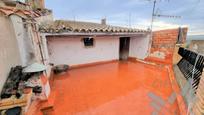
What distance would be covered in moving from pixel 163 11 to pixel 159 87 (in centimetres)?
570

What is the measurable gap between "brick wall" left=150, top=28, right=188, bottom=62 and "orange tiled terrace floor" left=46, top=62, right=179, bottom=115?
2216mm

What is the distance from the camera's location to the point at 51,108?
9.25 ft

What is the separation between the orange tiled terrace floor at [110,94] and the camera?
2.91 metres

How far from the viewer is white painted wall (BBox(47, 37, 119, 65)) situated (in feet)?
20.1

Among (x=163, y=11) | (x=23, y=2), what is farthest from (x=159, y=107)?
(x=163, y=11)

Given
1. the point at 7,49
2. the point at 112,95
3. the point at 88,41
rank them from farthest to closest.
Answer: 1. the point at 88,41
2. the point at 112,95
3. the point at 7,49

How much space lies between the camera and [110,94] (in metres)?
3.72

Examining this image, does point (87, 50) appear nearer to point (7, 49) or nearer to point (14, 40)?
point (14, 40)

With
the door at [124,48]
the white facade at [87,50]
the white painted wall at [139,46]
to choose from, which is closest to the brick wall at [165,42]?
the white painted wall at [139,46]

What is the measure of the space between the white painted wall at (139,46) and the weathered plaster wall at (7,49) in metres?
7.50

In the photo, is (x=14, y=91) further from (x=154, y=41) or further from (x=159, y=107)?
(x=154, y=41)

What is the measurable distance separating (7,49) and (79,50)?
4.54m

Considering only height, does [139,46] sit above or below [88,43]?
below

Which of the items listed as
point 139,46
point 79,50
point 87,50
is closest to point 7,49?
point 79,50
